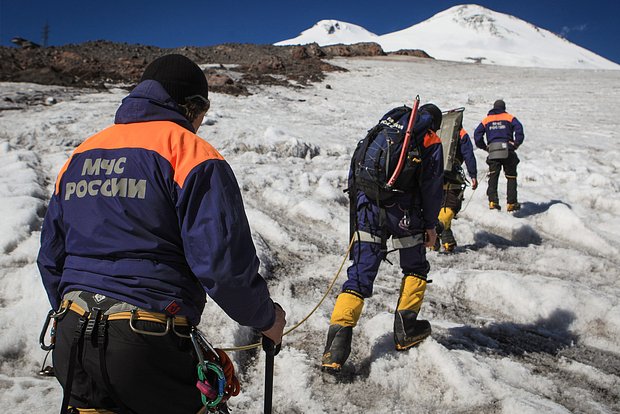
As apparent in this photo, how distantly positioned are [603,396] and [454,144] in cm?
379

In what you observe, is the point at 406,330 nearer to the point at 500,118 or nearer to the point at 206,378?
the point at 206,378

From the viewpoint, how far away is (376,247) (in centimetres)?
340

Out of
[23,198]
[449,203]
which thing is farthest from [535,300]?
[23,198]

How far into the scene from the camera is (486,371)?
3176mm

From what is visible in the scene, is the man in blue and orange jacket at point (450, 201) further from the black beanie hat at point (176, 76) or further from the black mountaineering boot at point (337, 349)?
the black beanie hat at point (176, 76)

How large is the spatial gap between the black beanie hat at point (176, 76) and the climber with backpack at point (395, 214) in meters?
1.74

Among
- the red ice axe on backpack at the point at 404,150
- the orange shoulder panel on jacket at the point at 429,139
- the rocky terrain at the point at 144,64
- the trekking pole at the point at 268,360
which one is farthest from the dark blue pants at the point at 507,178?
the rocky terrain at the point at 144,64

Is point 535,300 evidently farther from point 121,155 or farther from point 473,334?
point 121,155

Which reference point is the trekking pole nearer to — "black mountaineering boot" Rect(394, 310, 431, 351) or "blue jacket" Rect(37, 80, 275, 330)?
"blue jacket" Rect(37, 80, 275, 330)

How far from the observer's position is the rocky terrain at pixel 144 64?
15.0m

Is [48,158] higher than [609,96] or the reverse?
the reverse

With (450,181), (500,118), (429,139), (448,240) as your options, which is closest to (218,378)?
(429,139)

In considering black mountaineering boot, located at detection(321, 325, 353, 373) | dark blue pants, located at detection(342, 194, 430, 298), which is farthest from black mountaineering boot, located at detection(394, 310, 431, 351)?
black mountaineering boot, located at detection(321, 325, 353, 373)

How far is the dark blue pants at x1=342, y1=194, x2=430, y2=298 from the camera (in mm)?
3353
